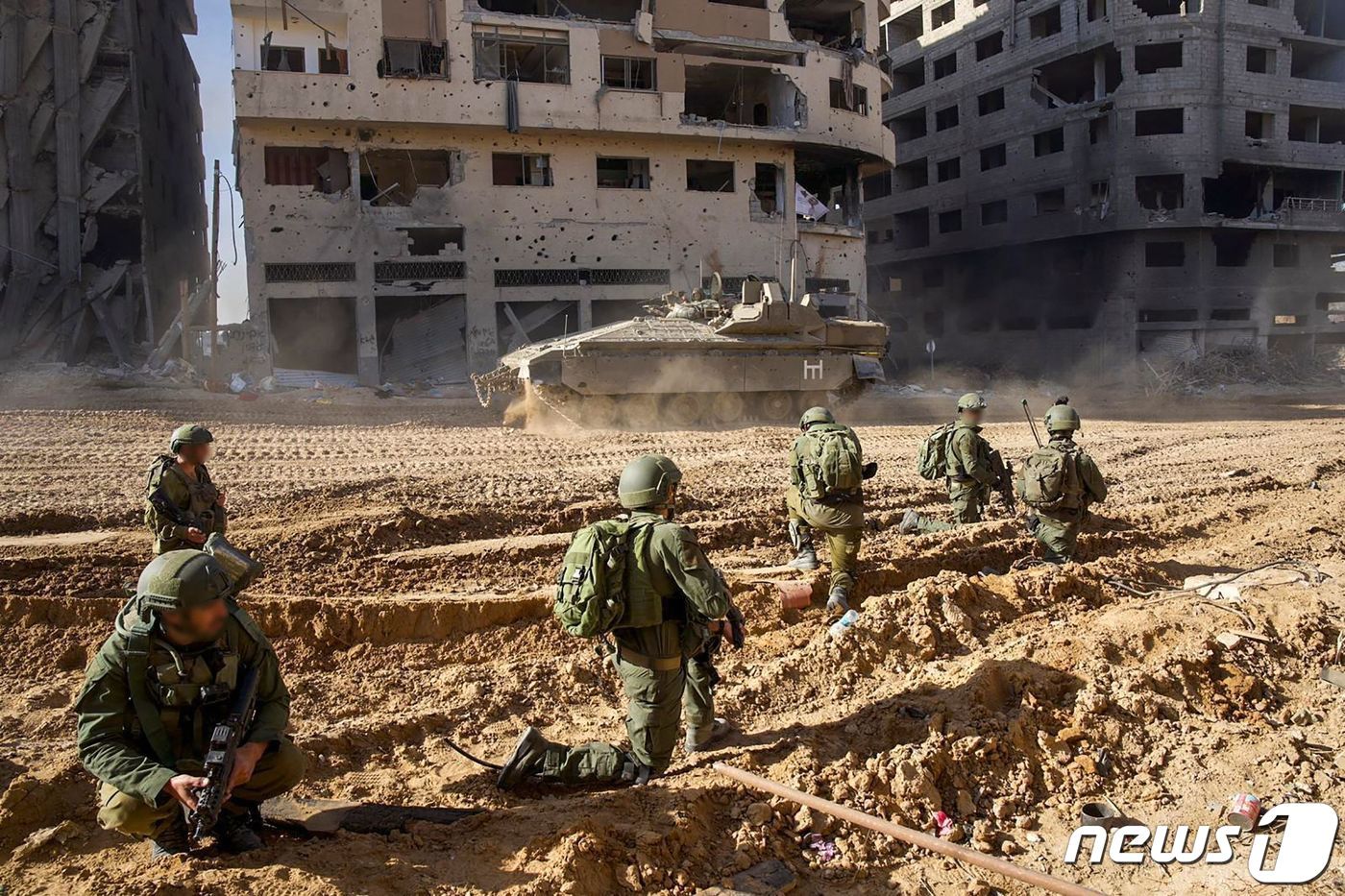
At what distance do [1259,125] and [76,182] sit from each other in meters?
31.3

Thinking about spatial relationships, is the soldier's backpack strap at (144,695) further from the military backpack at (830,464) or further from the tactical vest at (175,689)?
the military backpack at (830,464)

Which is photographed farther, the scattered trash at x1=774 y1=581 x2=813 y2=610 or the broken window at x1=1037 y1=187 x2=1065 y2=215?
the broken window at x1=1037 y1=187 x2=1065 y2=215

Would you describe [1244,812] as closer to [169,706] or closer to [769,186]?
[169,706]

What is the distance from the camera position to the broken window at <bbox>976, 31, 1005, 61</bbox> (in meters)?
32.5

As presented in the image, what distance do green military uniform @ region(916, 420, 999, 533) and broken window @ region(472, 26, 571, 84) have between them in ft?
57.1

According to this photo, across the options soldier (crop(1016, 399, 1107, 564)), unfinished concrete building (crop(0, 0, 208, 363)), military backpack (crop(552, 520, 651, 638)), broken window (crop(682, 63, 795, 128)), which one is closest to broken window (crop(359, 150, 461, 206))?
unfinished concrete building (crop(0, 0, 208, 363))

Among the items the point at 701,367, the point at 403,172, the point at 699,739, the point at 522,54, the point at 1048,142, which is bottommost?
the point at 699,739

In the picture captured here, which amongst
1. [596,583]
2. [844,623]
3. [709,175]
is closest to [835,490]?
[844,623]

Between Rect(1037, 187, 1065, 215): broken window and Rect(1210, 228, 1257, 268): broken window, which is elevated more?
Rect(1037, 187, 1065, 215): broken window

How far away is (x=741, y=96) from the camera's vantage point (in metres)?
26.9

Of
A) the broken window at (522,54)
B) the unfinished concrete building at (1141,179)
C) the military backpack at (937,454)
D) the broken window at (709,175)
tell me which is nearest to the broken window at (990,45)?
the unfinished concrete building at (1141,179)

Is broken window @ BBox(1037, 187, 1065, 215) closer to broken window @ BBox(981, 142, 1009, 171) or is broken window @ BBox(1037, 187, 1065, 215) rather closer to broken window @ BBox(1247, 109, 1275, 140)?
broken window @ BBox(981, 142, 1009, 171)

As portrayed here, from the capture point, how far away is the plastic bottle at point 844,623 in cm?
573

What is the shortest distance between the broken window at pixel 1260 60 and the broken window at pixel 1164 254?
5.65m
